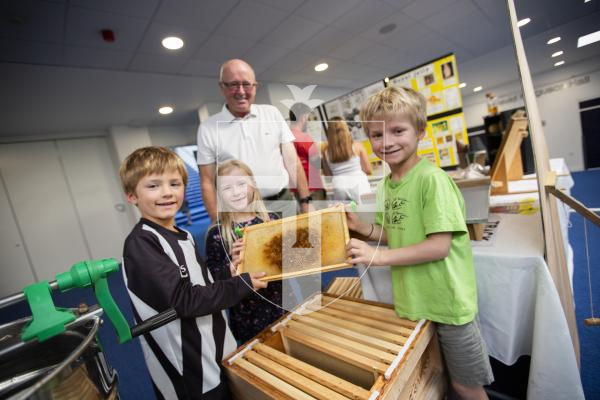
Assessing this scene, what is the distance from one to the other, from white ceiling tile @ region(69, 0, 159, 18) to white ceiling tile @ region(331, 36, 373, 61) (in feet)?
8.37

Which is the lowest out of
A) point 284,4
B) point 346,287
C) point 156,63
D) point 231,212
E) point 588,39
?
point 346,287

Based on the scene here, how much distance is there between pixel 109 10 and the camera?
8.13ft

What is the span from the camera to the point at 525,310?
110 centimetres

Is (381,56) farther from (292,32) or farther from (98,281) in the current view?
(98,281)

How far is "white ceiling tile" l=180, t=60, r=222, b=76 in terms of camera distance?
12.7 feet

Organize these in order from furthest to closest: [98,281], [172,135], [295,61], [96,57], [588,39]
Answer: [172,135]
[588,39]
[295,61]
[96,57]
[98,281]

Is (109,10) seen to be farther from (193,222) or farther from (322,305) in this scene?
(193,222)

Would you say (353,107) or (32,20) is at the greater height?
(32,20)

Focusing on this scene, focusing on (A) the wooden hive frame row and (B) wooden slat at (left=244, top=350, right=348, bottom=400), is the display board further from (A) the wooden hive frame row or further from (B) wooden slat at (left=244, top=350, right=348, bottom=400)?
(B) wooden slat at (left=244, top=350, right=348, bottom=400)

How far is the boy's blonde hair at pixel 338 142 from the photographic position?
0.86m

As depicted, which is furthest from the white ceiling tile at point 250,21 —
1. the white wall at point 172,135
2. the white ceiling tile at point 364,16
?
the white wall at point 172,135

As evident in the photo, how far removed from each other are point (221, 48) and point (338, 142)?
11.5 feet

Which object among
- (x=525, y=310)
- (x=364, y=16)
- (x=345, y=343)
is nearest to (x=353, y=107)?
(x=345, y=343)

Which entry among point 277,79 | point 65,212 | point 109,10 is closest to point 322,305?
point 109,10
